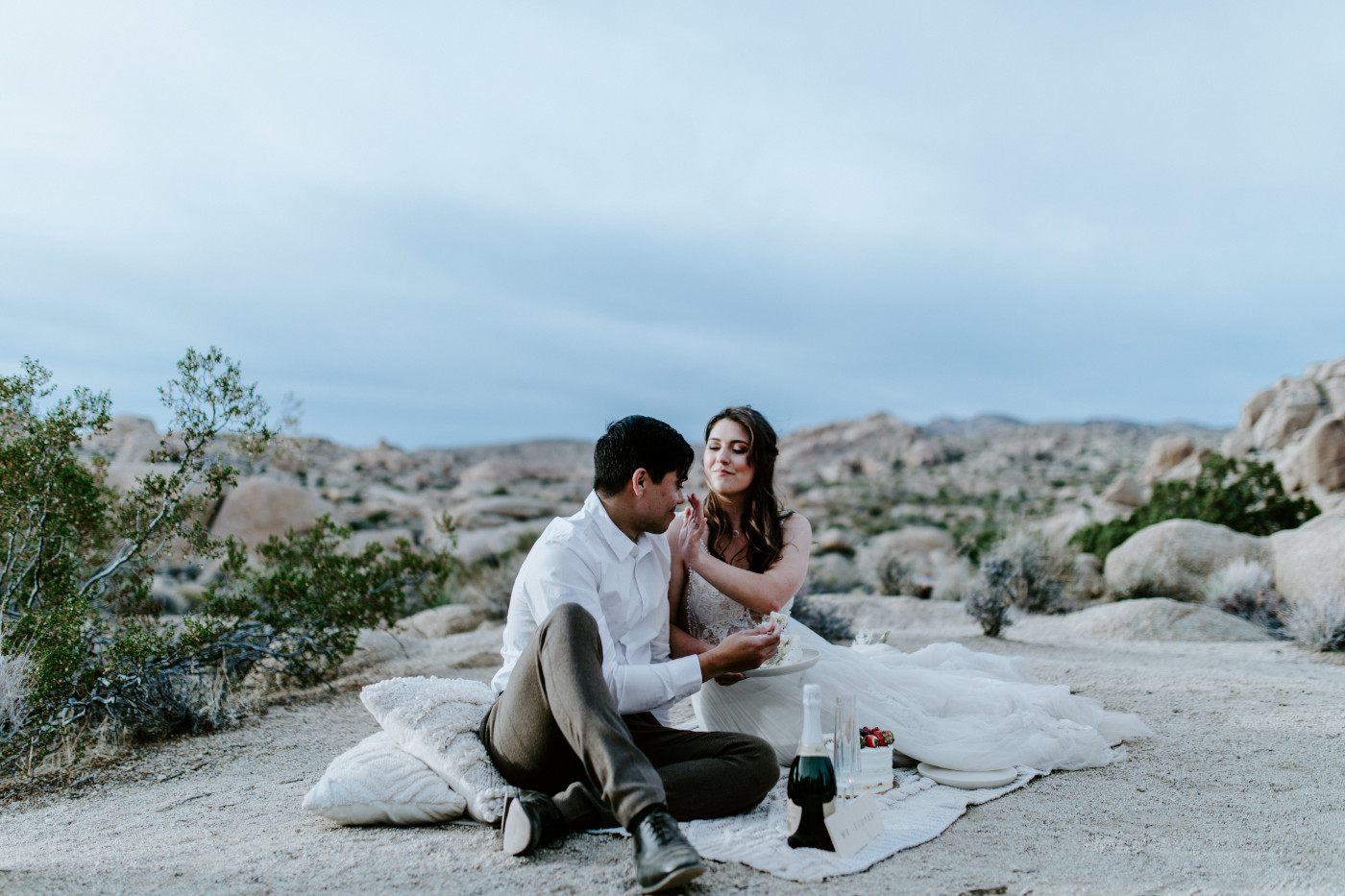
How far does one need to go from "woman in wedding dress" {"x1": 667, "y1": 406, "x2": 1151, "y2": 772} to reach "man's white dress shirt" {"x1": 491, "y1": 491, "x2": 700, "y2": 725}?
1.56ft

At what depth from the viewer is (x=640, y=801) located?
3.24 metres

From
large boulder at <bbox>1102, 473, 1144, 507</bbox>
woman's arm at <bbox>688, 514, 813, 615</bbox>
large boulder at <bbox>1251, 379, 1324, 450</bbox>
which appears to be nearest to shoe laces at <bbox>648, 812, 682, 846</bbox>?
woman's arm at <bbox>688, 514, 813, 615</bbox>

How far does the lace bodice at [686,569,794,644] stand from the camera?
507 centimetres

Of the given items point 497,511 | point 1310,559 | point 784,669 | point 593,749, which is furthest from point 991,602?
point 497,511

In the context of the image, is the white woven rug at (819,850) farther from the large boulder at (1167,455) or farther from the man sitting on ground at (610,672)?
the large boulder at (1167,455)

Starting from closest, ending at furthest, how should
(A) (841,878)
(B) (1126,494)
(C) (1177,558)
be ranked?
(A) (841,878)
(C) (1177,558)
(B) (1126,494)

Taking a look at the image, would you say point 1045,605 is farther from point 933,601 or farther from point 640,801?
point 640,801

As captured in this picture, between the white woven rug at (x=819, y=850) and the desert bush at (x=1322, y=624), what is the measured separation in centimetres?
624

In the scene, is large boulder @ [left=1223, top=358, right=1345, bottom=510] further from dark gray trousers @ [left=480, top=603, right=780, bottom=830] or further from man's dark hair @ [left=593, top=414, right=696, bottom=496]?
man's dark hair @ [left=593, top=414, right=696, bottom=496]

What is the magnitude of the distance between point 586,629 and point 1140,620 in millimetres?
9121

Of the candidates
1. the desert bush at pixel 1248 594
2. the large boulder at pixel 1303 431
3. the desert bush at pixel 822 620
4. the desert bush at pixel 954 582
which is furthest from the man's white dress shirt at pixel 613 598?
the large boulder at pixel 1303 431

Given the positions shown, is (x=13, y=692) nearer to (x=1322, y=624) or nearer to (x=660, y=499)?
(x=660, y=499)

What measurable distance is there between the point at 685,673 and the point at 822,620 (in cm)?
631

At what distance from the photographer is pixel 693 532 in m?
4.87
